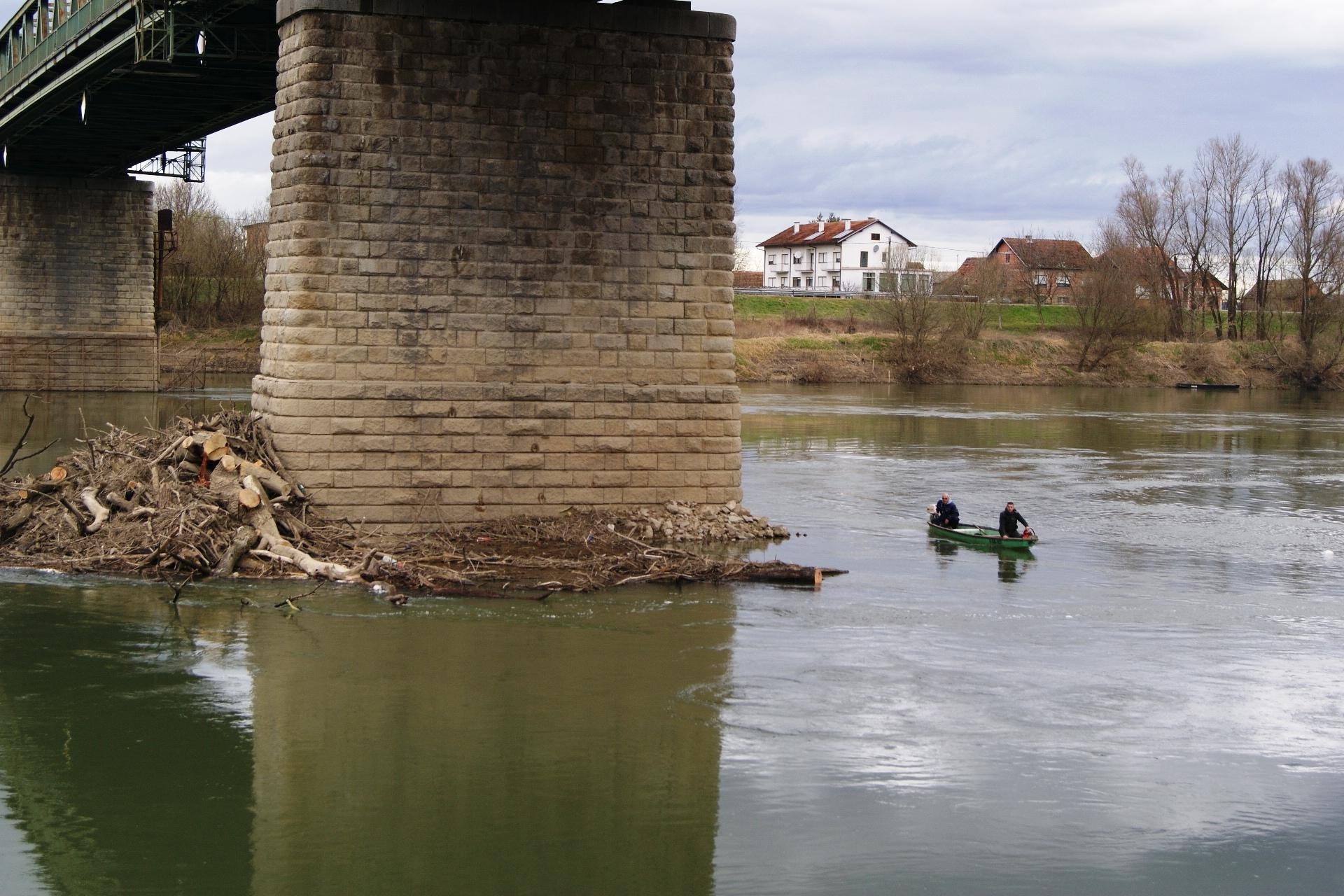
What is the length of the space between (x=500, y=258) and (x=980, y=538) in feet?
26.0

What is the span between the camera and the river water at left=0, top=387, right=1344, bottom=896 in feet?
29.9

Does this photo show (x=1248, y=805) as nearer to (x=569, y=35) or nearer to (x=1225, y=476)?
(x=569, y=35)

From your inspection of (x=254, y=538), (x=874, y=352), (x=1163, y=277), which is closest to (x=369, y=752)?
(x=254, y=538)

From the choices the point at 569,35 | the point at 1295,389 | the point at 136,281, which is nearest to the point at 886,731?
the point at 569,35

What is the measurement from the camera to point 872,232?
11069 centimetres

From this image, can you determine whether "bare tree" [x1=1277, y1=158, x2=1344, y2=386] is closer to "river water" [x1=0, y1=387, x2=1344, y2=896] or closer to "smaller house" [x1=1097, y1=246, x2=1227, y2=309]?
"smaller house" [x1=1097, y1=246, x2=1227, y2=309]

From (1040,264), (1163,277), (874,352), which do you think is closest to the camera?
(874,352)

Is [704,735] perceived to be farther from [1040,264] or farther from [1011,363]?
[1040,264]

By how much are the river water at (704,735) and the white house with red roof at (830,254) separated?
8851 cm

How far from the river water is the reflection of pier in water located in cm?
3

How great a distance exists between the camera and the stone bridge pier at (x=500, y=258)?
17703mm

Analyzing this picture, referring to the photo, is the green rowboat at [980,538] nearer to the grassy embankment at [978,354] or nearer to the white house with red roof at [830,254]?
the grassy embankment at [978,354]

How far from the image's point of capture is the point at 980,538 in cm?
2075

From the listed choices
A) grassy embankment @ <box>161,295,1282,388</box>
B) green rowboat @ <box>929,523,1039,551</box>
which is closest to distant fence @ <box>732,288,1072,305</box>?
grassy embankment @ <box>161,295,1282,388</box>
